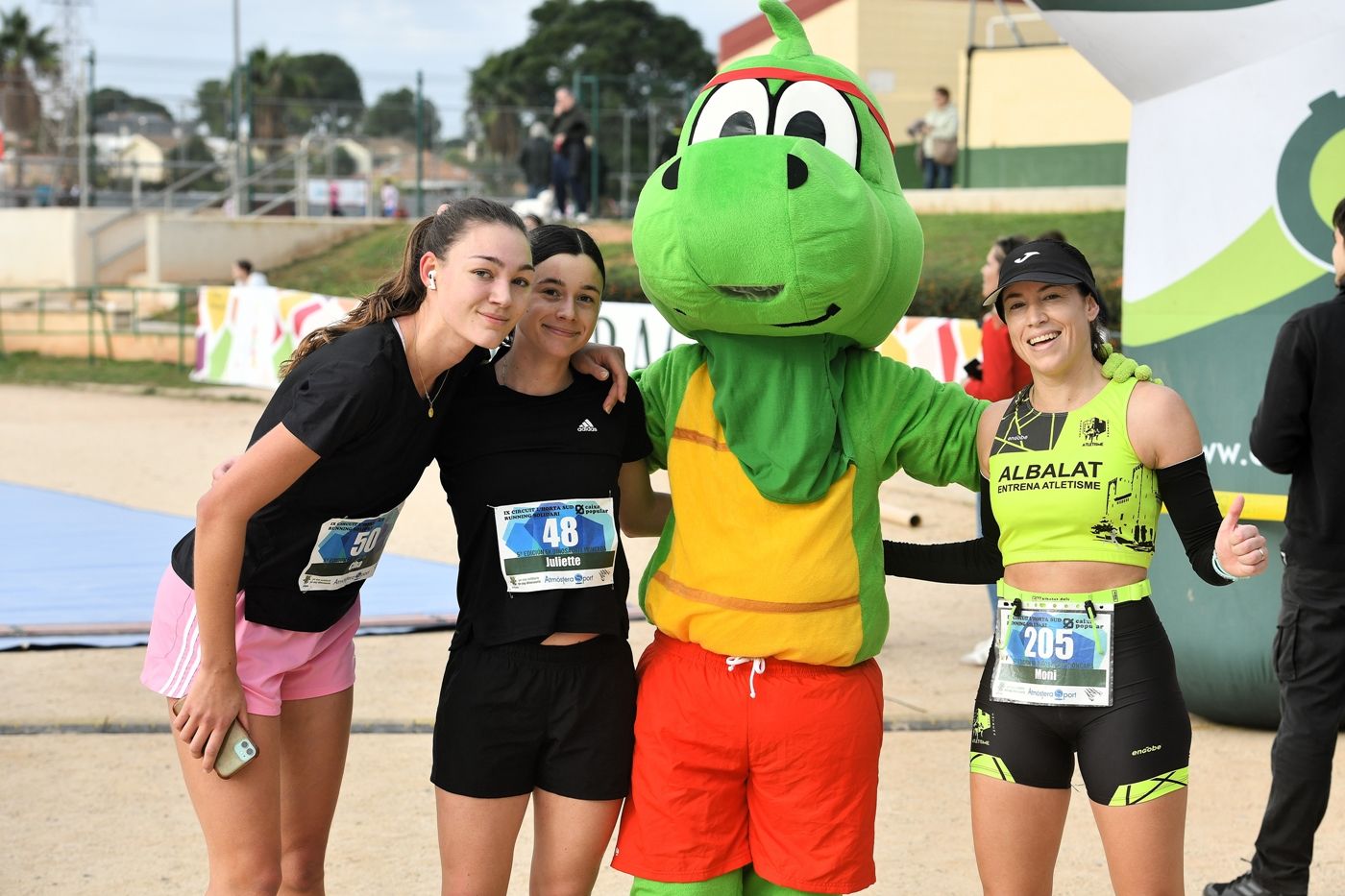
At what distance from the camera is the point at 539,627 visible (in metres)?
3.09

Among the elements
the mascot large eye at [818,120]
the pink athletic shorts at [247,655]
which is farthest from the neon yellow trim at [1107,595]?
the pink athletic shorts at [247,655]

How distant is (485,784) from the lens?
3094mm

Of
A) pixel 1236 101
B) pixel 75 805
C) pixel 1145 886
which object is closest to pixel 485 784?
pixel 1145 886

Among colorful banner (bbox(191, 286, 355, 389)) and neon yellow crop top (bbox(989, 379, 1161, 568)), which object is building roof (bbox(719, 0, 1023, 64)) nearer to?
colorful banner (bbox(191, 286, 355, 389))

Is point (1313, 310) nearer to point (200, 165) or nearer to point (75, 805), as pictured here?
point (75, 805)

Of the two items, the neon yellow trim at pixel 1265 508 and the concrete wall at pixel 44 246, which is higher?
the concrete wall at pixel 44 246

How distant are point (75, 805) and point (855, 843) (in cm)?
284

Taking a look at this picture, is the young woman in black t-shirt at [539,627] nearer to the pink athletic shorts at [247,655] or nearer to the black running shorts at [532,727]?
the black running shorts at [532,727]

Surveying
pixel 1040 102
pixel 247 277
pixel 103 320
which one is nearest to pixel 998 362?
pixel 247 277

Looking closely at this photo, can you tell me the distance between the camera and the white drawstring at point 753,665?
308 centimetres

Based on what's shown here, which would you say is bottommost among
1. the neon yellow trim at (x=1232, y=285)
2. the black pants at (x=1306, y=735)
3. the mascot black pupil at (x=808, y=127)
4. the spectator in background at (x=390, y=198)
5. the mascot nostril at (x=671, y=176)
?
the black pants at (x=1306, y=735)

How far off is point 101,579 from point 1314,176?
629 centimetres

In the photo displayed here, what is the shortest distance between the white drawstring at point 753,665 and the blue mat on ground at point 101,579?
13.3ft

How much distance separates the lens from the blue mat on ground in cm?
683
